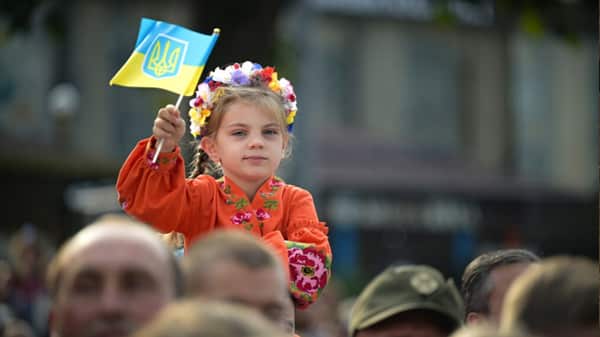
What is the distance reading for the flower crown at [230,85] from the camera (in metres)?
5.32

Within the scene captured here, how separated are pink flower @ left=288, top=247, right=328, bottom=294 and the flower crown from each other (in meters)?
0.67

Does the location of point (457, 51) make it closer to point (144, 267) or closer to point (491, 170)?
point (491, 170)

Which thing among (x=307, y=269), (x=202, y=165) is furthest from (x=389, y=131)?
(x=307, y=269)

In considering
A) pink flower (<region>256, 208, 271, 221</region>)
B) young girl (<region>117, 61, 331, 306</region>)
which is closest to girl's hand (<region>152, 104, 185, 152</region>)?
young girl (<region>117, 61, 331, 306</region>)

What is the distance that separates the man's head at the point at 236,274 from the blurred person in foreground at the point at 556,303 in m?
0.55

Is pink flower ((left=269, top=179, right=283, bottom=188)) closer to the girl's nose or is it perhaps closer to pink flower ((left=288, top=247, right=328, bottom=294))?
the girl's nose

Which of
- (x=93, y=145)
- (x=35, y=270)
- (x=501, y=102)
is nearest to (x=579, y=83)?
(x=501, y=102)

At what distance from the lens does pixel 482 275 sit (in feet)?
15.6

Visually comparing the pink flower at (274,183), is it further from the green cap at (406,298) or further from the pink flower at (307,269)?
the green cap at (406,298)

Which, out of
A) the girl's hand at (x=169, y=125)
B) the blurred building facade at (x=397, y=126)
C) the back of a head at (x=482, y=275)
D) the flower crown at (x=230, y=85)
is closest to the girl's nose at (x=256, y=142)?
the flower crown at (x=230, y=85)

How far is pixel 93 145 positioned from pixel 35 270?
2390cm

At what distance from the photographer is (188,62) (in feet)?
17.1

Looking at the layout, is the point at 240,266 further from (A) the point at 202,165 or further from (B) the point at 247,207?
(A) the point at 202,165

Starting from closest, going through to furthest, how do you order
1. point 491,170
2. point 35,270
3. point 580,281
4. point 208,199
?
point 580,281
point 208,199
point 35,270
point 491,170
